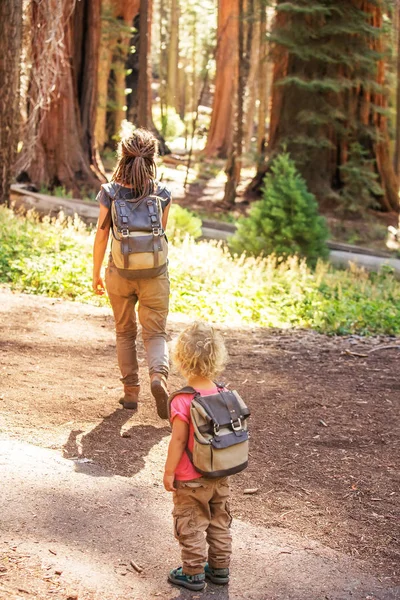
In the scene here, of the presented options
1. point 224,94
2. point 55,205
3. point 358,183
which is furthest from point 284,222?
point 224,94

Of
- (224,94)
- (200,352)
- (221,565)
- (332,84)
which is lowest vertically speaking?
(221,565)

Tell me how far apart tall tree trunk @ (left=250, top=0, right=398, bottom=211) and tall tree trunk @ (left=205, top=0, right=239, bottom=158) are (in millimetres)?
11414

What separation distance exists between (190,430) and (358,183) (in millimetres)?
18181

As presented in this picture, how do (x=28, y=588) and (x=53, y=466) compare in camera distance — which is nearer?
(x=28, y=588)

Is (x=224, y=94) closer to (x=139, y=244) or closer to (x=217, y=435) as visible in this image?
(x=139, y=244)

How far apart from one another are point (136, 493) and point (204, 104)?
192 ft

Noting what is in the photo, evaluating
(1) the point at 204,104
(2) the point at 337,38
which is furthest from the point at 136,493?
(1) the point at 204,104

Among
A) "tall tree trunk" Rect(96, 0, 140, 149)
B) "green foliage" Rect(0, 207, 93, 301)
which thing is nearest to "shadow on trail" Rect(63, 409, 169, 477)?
"green foliage" Rect(0, 207, 93, 301)

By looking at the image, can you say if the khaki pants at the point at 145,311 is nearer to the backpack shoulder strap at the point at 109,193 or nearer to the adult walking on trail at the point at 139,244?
the adult walking on trail at the point at 139,244

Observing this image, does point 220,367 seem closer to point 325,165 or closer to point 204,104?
point 325,165

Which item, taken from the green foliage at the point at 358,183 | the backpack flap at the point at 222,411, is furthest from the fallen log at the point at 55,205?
the backpack flap at the point at 222,411

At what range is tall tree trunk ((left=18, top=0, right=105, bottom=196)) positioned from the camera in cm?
1792

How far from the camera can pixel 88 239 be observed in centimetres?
1250

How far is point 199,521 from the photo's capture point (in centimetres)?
373
